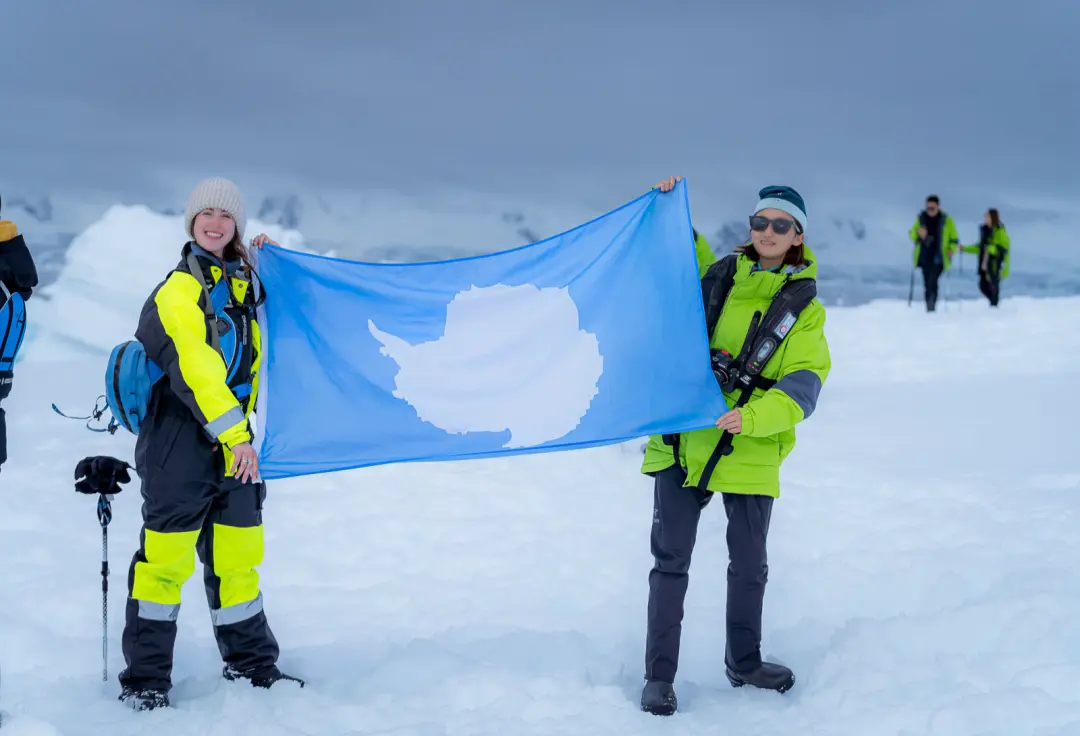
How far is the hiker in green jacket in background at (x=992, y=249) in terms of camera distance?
821 inches

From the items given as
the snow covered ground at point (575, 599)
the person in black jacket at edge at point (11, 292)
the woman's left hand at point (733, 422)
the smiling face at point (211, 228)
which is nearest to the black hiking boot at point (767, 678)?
the snow covered ground at point (575, 599)

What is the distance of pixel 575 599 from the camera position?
243 inches

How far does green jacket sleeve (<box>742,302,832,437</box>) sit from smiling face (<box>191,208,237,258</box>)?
103 inches

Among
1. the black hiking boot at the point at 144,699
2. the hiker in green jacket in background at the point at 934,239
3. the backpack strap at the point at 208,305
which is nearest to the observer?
the backpack strap at the point at 208,305

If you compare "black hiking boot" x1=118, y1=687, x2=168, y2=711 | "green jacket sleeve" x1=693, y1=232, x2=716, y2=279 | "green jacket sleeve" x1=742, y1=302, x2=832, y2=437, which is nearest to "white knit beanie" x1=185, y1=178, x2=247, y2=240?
"black hiking boot" x1=118, y1=687, x2=168, y2=711

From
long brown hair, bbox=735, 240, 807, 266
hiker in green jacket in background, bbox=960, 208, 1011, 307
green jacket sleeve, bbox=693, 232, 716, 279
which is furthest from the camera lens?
hiker in green jacket in background, bbox=960, 208, 1011, 307

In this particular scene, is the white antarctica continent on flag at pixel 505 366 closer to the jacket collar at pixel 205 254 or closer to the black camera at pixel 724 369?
the black camera at pixel 724 369

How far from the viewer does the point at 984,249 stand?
2089 cm

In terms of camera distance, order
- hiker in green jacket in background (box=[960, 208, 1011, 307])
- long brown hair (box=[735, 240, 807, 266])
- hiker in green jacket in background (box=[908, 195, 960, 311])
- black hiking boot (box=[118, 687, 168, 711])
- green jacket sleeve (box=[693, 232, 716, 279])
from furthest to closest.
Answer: hiker in green jacket in background (box=[960, 208, 1011, 307])
hiker in green jacket in background (box=[908, 195, 960, 311])
green jacket sleeve (box=[693, 232, 716, 279])
long brown hair (box=[735, 240, 807, 266])
black hiking boot (box=[118, 687, 168, 711])

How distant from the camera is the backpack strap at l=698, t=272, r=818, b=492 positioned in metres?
4.35

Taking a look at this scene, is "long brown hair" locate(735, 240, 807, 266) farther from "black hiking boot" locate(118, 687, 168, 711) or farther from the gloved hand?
"black hiking boot" locate(118, 687, 168, 711)

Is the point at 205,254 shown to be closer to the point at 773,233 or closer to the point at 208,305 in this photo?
the point at 208,305

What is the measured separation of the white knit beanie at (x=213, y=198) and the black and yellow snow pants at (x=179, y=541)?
2.80 feet

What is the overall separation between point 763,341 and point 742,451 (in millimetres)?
539
